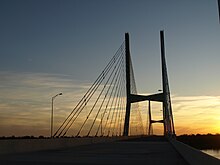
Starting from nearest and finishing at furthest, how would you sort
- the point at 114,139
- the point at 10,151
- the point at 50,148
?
the point at 10,151, the point at 50,148, the point at 114,139

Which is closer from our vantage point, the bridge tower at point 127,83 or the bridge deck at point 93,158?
the bridge deck at point 93,158

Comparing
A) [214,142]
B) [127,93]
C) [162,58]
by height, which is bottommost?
[214,142]

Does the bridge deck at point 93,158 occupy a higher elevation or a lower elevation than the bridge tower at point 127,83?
lower

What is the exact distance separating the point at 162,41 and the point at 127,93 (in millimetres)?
8846

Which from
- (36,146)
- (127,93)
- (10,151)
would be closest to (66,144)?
(36,146)

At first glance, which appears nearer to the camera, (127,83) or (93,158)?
(93,158)

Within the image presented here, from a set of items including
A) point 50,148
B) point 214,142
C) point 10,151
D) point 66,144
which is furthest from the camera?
point 214,142

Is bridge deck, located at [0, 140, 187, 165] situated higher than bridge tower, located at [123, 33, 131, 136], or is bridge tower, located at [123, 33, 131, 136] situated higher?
bridge tower, located at [123, 33, 131, 136]

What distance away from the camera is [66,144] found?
3412cm

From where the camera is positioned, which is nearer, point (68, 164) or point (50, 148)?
point (68, 164)

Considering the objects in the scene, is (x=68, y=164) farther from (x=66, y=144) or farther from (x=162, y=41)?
(x=162, y=41)

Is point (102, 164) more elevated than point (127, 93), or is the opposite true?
point (127, 93)

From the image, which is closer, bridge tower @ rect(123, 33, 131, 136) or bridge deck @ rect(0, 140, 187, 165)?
bridge deck @ rect(0, 140, 187, 165)

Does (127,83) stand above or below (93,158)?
above
